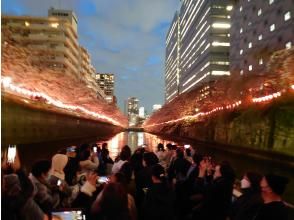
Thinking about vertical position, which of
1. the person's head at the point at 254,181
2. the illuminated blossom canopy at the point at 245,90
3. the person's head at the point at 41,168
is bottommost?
the person's head at the point at 254,181

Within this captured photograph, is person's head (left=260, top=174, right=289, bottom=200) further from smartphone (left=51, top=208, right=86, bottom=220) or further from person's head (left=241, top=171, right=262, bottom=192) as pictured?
smartphone (left=51, top=208, right=86, bottom=220)

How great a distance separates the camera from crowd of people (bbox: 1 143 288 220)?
16.4 ft

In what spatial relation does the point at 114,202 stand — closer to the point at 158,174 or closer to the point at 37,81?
the point at 158,174

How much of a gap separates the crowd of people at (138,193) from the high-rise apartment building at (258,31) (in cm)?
4578

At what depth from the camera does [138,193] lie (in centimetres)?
872

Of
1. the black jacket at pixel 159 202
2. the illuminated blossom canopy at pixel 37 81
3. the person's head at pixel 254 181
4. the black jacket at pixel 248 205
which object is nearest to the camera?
the black jacket at pixel 248 205

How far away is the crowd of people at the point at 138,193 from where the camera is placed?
16.4 feet

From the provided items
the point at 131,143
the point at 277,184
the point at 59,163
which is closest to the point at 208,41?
the point at 131,143

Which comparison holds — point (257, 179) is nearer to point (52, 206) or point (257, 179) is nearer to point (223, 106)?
point (52, 206)

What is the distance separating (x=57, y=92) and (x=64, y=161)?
137 ft

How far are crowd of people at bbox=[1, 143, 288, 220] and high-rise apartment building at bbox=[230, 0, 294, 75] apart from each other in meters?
45.8

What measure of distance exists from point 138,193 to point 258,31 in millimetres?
75741

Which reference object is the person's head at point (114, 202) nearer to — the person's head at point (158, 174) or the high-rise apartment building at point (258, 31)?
the person's head at point (158, 174)

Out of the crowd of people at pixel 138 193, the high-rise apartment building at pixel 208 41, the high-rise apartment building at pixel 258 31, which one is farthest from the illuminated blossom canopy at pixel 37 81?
the high-rise apartment building at pixel 208 41
